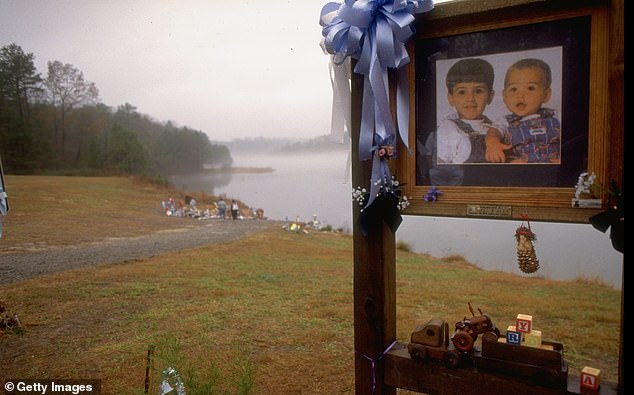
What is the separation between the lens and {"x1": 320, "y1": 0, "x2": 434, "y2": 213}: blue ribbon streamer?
1630mm

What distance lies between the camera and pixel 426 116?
5.70 feet

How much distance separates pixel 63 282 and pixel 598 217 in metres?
3.24

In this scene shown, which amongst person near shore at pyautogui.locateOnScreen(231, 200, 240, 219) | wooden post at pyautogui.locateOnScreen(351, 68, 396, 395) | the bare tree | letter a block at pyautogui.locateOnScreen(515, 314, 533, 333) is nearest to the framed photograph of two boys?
wooden post at pyautogui.locateOnScreen(351, 68, 396, 395)

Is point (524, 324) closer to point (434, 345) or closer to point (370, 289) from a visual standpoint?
point (434, 345)

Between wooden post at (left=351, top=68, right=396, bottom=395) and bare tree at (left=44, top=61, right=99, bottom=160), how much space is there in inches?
113

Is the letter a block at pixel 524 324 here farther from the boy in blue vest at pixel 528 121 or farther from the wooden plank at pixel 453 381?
the boy in blue vest at pixel 528 121

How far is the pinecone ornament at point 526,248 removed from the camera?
1.56 m

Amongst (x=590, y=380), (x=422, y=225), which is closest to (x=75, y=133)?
(x=422, y=225)

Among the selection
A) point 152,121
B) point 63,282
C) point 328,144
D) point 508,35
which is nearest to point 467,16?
Answer: point 508,35

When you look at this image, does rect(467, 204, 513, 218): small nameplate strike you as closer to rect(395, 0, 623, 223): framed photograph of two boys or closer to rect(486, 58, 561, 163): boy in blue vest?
rect(395, 0, 623, 223): framed photograph of two boys

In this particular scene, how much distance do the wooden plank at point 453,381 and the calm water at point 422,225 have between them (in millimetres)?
881

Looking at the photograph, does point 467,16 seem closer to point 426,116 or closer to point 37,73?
point 426,116

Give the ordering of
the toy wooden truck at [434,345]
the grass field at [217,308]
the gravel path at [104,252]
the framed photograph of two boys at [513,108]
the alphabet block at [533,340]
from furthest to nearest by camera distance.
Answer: the gravel path at [104,252], the grass field at [217,308], the toy wooden truck at [434,345], the alphabet block at [533,340], the framed photograph of two boys at [513,108]

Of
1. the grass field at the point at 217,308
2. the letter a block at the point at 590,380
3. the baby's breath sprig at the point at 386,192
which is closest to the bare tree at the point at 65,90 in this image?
the grass field at the point at 217,308
